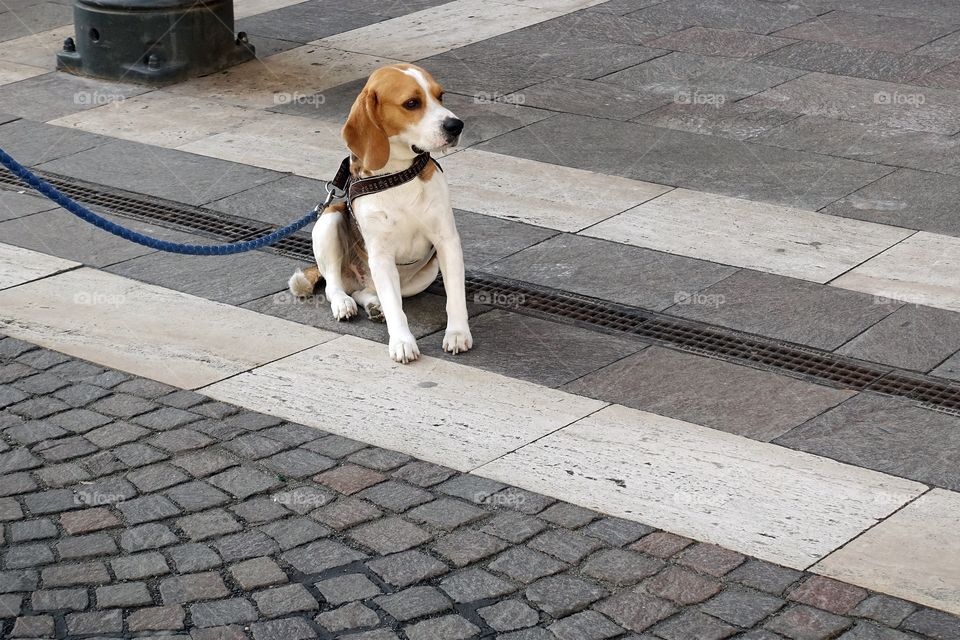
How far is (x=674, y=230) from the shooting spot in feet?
25.3

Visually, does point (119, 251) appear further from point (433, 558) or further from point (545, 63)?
point (545, 63)

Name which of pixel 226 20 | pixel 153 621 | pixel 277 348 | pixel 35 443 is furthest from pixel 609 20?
pixel 153 621

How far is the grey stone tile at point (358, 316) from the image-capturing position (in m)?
6.68

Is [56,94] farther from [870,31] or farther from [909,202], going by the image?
[870,31]

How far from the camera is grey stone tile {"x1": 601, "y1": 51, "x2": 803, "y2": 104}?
10.1m

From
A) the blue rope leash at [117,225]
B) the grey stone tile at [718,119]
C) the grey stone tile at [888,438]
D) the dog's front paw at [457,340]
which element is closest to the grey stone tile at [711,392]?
the grey stone tile at [888,438]

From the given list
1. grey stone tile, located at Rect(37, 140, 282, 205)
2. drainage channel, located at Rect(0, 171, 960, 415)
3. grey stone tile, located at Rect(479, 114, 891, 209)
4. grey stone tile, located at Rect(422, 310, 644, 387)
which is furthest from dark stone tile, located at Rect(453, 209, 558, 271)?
grey stone tile, located at Rect(37, 140, 282, 205)

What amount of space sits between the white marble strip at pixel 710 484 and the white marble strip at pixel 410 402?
0.16 meters

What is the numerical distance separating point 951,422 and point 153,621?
10.8 ft

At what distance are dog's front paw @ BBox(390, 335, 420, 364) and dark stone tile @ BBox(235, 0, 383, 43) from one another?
6071 millimetres

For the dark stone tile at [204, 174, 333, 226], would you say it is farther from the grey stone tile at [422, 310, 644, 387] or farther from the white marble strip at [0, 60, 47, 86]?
the white marble strip at [0, 60, 47, 86]

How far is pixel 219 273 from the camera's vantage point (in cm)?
735

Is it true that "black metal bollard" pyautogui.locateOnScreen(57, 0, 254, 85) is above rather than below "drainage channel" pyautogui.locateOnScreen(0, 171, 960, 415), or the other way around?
above

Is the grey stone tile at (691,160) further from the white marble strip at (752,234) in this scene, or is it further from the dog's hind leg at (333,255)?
the dog's hind leg at (333,255)
